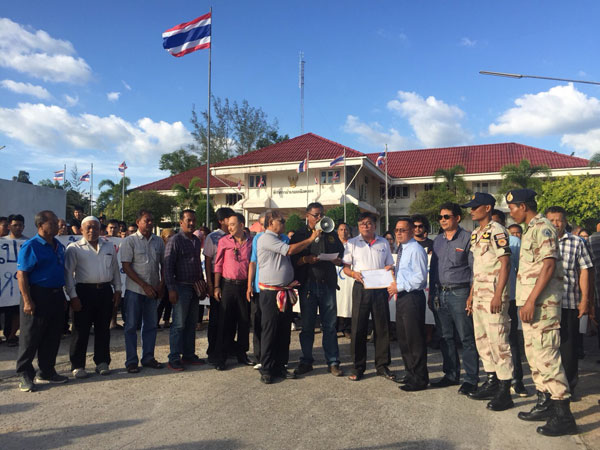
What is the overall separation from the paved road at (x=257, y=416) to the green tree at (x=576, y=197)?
20.3 metres

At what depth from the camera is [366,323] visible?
17.3 feet

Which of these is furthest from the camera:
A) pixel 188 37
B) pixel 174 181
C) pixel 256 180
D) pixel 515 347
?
pixel 174 181

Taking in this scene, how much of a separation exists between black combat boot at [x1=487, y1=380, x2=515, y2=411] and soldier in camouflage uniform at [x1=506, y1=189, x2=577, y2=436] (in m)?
0.23

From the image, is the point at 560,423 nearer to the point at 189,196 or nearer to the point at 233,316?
the point at 233,316

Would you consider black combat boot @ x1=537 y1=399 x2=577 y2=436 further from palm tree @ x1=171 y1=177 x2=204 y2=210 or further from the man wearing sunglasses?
palm tree @ x1=171 y1=177 x2=204 y2=210

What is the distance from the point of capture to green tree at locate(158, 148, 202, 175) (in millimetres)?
48750

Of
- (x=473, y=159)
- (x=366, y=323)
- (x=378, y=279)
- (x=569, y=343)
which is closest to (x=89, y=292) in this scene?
(x=366, y=323)

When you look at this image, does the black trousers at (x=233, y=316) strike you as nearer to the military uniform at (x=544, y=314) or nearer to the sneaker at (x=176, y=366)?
the sneaker at (x=176, y=366)

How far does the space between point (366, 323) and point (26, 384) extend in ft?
12.9

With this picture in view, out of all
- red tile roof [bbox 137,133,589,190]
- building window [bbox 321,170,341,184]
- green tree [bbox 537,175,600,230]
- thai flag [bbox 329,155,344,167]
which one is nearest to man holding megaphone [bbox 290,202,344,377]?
thai flag [bbox 329,155,344,167]

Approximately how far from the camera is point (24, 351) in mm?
4801

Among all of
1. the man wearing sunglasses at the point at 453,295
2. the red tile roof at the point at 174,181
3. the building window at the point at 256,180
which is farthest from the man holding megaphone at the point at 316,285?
the red tile roof at the point at 174,181

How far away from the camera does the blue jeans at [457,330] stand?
467 cm

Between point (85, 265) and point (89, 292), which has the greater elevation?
point (85, 265)
